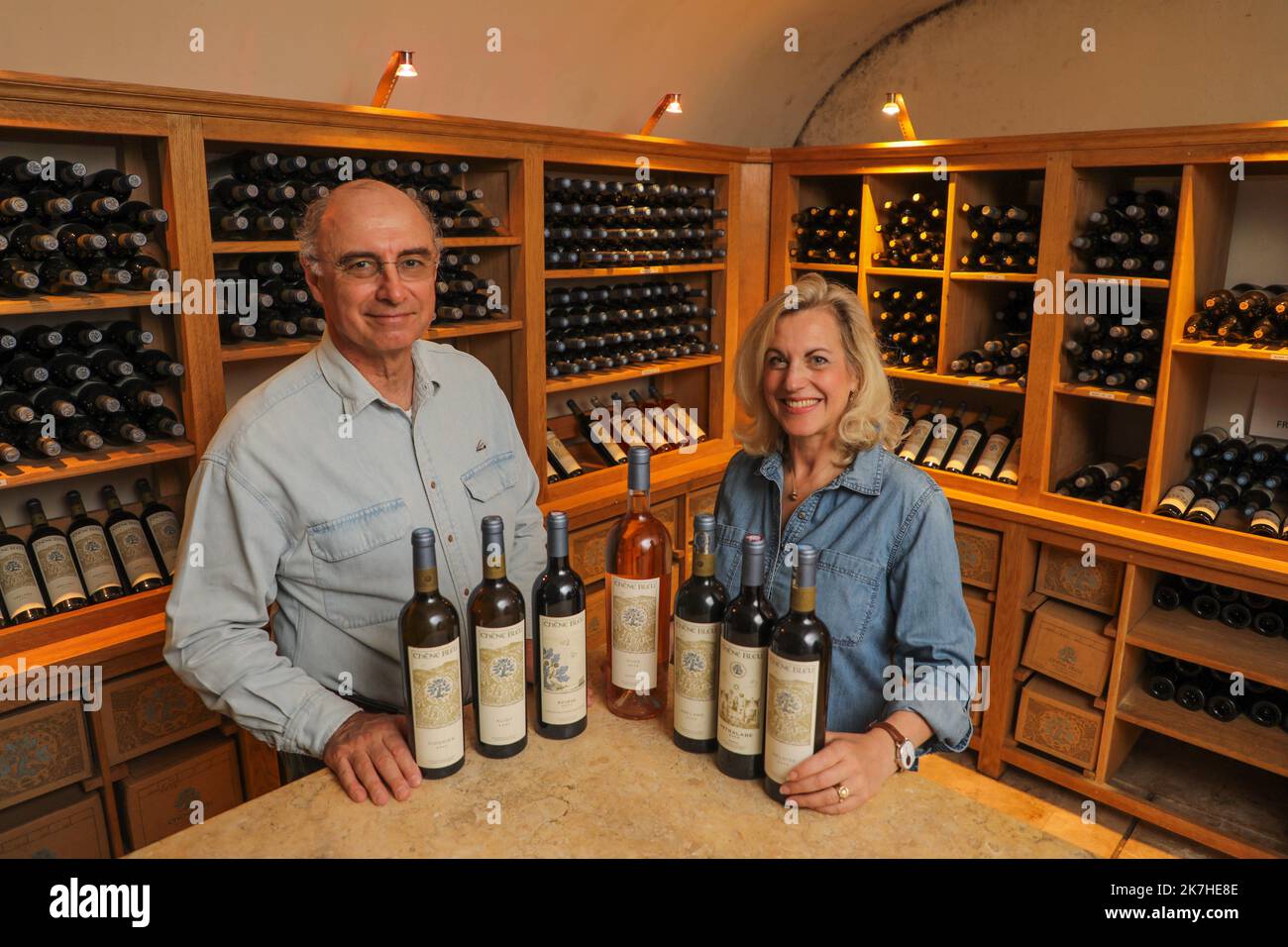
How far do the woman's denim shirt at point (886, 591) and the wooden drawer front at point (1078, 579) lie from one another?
2110mm

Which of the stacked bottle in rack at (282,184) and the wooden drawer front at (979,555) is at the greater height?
the stacked bottle in rack at (282,184)

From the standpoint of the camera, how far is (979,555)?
3.66 m

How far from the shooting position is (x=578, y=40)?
368 centimetres

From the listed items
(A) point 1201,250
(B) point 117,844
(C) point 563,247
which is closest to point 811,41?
(C) point 563,247

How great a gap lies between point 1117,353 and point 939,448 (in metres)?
0.81

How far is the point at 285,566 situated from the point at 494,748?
624 mm

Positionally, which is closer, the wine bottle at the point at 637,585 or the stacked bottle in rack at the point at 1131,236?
the wine bottle at the point at 637,585

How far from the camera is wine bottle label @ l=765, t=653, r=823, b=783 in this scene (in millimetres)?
1170

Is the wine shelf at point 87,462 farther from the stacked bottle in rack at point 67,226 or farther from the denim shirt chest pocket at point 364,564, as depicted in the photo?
the denim shirt chest pocket at point 364,564

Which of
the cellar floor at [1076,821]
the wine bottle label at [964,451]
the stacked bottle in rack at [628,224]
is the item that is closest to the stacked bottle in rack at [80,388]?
the stacked bottle in rack at [628,224]

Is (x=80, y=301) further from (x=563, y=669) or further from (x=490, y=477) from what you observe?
(x=563, y=669)

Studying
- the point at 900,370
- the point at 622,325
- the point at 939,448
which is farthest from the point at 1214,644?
the point at 622,325

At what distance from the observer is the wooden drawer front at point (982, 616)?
366 centimetres

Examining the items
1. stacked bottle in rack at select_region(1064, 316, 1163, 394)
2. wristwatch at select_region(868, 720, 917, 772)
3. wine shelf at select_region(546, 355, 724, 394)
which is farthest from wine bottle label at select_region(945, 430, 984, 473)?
wristwatch at select_region(868, 720, 917, 772)
